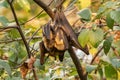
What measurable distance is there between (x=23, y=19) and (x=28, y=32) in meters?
0.08

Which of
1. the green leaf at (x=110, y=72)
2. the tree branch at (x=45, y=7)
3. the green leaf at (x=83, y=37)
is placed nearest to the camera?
the tree branch at (x=45, y=7)

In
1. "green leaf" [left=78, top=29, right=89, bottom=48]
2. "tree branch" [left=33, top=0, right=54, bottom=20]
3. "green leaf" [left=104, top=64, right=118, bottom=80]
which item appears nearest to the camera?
"tree branch" [left=33, top=0, right=54, bottom=20]

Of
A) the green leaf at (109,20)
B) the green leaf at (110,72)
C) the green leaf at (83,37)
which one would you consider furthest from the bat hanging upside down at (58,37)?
the green leaf at (110,72)

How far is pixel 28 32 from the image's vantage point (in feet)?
6.42

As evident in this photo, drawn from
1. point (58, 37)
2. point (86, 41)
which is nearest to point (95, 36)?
point (86, 41)

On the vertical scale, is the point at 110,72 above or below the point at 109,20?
below

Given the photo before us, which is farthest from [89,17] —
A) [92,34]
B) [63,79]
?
[63,79]

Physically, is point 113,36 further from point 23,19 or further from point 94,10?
point 23,19

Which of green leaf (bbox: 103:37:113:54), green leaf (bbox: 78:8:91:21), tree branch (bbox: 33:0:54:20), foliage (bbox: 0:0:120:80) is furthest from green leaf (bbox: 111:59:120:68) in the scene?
tree branch (bbox: 33:0:54:20)

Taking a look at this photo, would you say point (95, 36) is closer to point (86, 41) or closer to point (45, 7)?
point (86, 41)

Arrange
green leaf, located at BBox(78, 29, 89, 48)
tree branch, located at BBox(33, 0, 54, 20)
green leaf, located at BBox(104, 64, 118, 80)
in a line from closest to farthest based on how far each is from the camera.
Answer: tree branch, located at BBox(33, 0, 54, 20) < green leaf, located at BBox(78, 29, 89, 48) < green leaf, located at BBox(104, 64, 118, 80)

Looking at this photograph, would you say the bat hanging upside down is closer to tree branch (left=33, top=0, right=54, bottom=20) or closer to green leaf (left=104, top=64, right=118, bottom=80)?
tree branch (left=33, top=0, right=54, bottom=20)

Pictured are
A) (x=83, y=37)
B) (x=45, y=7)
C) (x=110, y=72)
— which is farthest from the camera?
(x=110, y=72)

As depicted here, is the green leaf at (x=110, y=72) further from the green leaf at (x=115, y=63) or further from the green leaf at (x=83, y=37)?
the green leaf at (x=83, y=37)
